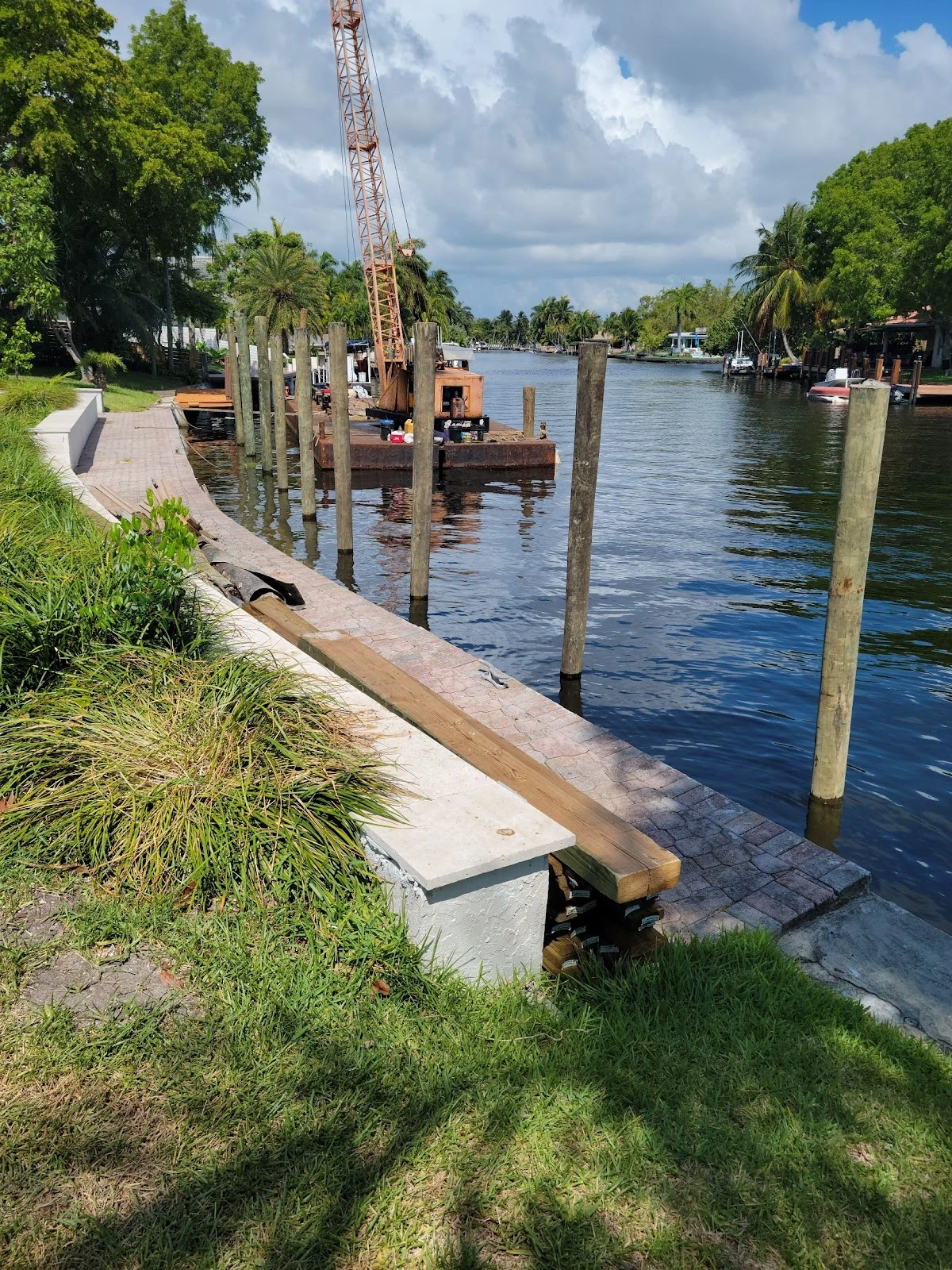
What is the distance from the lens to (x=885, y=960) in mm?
4262

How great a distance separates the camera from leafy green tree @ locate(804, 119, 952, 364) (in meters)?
49.3

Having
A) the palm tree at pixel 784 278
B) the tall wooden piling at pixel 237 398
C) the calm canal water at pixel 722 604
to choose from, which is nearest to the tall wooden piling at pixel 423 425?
the calm canal water at pixel 722 604

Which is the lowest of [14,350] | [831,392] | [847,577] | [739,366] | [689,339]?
[847,577]

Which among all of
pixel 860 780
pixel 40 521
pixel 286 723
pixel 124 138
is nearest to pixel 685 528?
pixel 860 780

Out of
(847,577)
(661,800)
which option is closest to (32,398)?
(661,800)

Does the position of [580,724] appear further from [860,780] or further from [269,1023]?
[269,1023]

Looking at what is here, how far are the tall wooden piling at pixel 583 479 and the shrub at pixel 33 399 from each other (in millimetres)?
10723

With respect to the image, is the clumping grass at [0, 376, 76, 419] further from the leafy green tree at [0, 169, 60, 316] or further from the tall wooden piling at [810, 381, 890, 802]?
the tall wooden piling at [810, 381, 890, 802]

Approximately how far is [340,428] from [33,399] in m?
8.55

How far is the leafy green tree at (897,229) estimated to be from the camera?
49.3 metres

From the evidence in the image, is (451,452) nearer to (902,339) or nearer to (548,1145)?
(548,1145)

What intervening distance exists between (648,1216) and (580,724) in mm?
4487

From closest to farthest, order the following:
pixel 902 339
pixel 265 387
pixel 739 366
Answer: pixel 265 387 < pixel 902 339 < pixel 739 366

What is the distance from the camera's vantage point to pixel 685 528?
1883 centimetres
